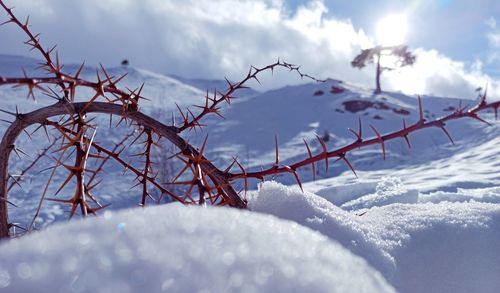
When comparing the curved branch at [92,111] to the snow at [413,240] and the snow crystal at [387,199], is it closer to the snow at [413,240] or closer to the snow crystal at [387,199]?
the snow at [413,240]

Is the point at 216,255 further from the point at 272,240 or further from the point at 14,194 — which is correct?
the point at 14,194

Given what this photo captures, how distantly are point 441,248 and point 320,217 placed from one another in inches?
8.7

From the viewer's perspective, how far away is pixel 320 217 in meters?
0.77

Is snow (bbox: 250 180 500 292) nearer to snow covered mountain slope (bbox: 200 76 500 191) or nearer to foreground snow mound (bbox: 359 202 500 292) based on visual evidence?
foreground snow mound (bbox: 359 202 500 292)

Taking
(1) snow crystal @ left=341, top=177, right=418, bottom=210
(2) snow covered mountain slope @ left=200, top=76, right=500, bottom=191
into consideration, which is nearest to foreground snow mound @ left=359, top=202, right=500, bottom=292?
(1) snow crystal @ left=341, top=177, right=418, bottom=210

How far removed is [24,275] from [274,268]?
20 centimetres

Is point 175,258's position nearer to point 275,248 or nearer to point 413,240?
point 275,248

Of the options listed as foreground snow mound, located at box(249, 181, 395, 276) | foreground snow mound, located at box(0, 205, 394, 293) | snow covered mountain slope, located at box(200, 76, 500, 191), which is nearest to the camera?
foreground snow mound, located at box(0, 205, 394, 293)

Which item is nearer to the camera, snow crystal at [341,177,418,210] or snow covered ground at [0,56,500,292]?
snow covered ground at [0,56,500,292]

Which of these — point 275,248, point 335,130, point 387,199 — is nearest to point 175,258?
point 275,248

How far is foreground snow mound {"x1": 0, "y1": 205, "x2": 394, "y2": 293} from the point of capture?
0.36 m

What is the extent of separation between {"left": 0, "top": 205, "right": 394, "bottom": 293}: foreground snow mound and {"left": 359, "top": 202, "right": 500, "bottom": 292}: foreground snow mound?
1.00 ft

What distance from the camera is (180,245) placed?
40cm

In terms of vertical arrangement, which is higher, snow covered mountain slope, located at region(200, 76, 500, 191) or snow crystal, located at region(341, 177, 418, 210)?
snow covered mountain slope, located at region(200, 76, 500, 191)
